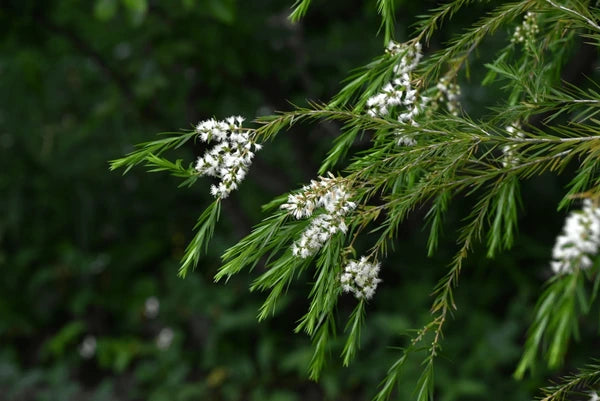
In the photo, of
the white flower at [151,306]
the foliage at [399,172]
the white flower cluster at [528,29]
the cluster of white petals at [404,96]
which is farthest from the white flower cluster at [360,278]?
the white flower at [151,306]

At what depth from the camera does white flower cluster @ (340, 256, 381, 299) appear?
114 centimetres

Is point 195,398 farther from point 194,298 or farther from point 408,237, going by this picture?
point 408,237

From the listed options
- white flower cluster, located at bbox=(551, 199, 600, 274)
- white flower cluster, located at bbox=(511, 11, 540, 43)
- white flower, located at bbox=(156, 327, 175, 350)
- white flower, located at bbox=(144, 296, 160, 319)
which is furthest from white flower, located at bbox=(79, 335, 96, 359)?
white flower cluster, located at bbox=(551, 199, 600, 274)

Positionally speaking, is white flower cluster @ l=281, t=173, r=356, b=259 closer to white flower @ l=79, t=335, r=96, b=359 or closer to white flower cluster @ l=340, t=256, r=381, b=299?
white flower cluster @ l=340, t=256, r=381, b=299

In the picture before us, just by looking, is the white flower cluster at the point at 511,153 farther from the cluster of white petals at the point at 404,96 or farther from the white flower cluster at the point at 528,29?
the white flower cluster at the point at 528,29

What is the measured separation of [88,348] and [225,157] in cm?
461

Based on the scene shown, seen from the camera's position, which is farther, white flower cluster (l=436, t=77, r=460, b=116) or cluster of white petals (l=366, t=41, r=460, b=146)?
white flower cluster (l=436, t=77, r=460, b=116)

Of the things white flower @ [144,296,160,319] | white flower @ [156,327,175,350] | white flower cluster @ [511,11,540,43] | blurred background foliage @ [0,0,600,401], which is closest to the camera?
white flower cluster @ [511,11,540,43]

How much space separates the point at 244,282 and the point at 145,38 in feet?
6.69

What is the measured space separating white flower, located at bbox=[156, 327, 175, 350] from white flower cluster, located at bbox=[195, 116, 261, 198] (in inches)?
155

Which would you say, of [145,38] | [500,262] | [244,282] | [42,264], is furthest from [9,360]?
[500,262]

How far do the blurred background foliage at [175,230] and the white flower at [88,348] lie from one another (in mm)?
14

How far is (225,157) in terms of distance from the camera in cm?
116

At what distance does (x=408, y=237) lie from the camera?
14.6ft
